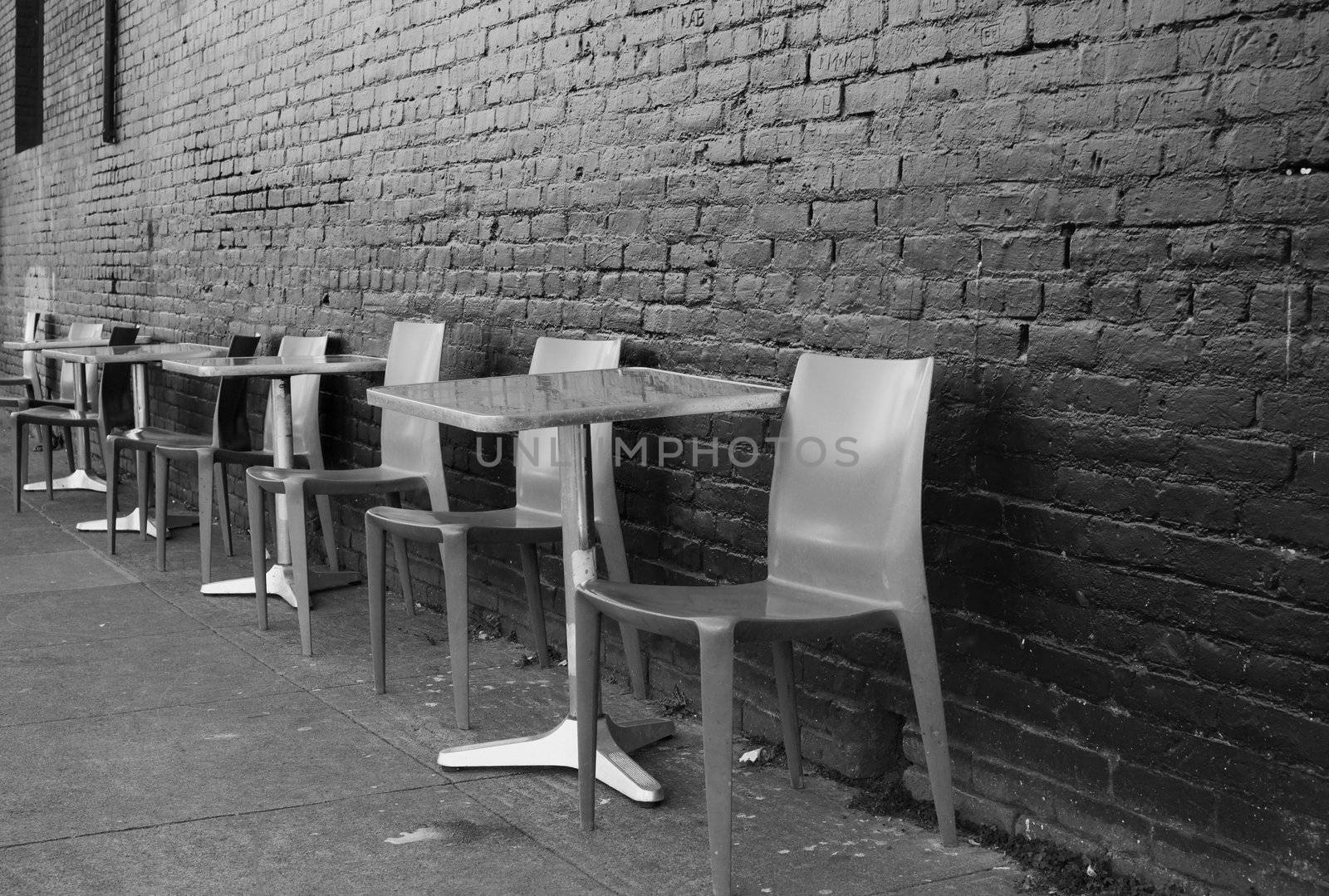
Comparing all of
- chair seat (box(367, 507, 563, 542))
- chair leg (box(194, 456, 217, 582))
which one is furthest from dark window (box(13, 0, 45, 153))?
chair seat (box(367, 507, 563, 542))

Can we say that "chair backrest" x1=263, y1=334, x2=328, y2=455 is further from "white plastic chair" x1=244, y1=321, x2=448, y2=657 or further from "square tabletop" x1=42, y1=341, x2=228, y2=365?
"white plastic chair" x1=244, y1=321, x2=448, y2=657

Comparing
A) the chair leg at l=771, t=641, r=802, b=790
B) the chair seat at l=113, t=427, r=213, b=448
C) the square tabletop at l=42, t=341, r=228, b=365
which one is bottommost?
the chair leg at l=771, t=641, r=802, b=790

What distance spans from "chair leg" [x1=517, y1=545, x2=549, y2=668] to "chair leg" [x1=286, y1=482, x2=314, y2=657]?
740mm

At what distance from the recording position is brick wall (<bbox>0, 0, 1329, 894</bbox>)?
2.41 metres

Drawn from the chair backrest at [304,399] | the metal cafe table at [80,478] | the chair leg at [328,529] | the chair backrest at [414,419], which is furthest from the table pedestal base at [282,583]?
the metal cafe table at [80,478]

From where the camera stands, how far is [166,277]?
7.98m

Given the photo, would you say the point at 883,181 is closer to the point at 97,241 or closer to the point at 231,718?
the point at 231,718

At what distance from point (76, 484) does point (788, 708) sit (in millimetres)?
6187

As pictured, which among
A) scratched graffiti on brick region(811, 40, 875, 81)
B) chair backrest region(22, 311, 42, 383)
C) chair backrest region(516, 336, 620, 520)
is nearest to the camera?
scratched graffiti on brick region(811, 40, 875, 81)

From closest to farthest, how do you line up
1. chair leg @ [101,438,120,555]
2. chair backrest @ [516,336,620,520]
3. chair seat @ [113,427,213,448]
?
chair backrest @ [516,336,620,520] → chair seat @ [113,427,213,448] → chair leg @ [101,438,120,555]

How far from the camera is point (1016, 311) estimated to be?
2852 mm

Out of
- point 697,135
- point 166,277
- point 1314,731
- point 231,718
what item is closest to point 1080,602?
point 1314,731

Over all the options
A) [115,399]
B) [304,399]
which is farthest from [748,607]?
[115,399]

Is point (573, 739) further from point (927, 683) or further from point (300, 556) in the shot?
point (300, 556)
